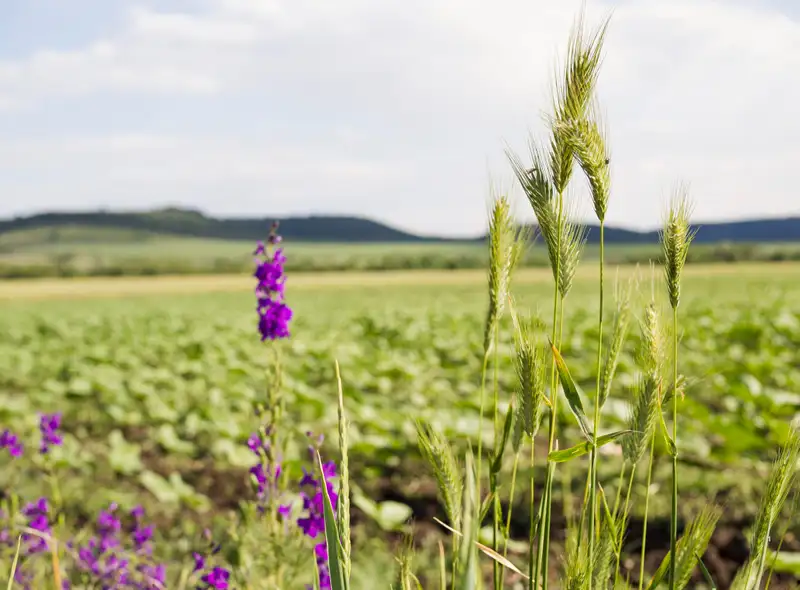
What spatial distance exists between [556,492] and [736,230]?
12869 centimetres

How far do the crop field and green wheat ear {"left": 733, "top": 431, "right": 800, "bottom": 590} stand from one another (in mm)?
236

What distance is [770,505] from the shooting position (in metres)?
1.34

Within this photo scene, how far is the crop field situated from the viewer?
5.29m

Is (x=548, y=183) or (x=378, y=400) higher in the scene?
(x=548, y=183)

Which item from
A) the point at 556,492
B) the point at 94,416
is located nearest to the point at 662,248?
the point at 556,492

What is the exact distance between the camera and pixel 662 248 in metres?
1.38

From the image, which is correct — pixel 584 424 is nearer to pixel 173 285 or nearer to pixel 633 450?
pixel 633 450

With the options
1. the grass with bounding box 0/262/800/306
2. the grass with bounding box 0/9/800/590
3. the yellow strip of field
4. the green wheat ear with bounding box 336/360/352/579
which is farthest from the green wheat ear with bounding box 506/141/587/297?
the yellow strip of field

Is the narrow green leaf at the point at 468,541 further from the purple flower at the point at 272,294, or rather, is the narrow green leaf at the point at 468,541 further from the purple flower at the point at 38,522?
the purple flower at the point at 38,522

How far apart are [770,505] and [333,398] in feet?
23.5

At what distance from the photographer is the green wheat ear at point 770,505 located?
52.7 inches

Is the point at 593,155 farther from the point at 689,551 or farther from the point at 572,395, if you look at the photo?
the point at 689,551

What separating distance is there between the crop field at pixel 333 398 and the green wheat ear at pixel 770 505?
24 centimetres

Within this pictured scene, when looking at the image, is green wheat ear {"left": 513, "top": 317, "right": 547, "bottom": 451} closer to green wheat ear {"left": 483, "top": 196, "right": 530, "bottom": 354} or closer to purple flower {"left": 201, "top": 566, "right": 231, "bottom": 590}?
green wheat ear {"left": 483, "top": 196, "right": 530, "bottom": 354}
